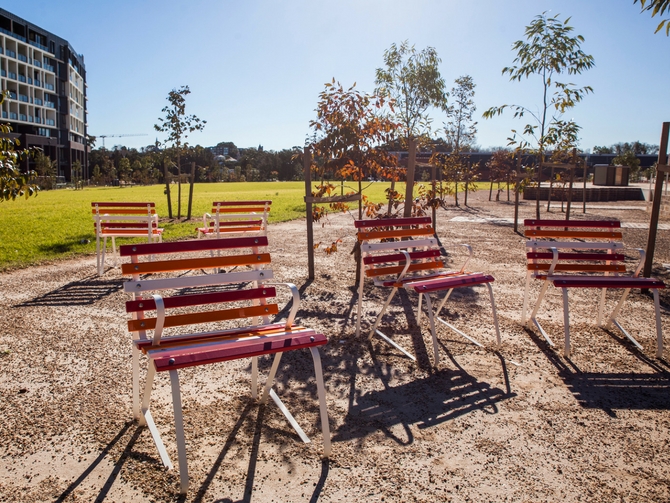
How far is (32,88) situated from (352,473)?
254 feet

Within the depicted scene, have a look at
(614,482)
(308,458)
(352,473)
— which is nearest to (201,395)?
(308,458)

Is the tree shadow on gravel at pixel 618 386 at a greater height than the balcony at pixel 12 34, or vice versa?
the balcony at pixel 12 34

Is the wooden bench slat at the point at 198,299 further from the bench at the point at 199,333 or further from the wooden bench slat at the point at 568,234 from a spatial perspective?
the wooden bench slat at the point at 568,234

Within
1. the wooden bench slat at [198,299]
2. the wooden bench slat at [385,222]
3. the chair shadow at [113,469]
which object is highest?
the wooden bench slat at [385,222]

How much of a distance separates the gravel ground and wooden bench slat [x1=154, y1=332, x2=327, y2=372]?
62 cm

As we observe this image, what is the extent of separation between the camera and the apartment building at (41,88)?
208ft

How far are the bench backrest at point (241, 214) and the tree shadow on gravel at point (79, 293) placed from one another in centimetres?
179

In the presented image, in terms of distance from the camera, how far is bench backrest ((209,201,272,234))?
29.8 feet

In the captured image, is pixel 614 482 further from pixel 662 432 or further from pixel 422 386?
pixel 422 386

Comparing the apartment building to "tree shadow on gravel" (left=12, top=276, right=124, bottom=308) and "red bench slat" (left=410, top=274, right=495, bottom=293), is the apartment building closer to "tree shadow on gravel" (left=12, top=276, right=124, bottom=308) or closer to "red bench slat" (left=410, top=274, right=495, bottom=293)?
"tree shadow on gravel" (left=12, top=276, right=124, bottom=308)

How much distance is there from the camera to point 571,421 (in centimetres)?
372

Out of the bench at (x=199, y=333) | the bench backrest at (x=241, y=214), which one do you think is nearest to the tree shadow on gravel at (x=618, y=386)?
the bench at (x=199, y=333)

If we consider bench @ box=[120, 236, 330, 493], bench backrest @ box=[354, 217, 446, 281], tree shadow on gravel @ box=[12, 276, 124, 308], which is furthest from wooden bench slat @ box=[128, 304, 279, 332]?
tree shadow on gravel @ box=[12, 276, 124, 308]

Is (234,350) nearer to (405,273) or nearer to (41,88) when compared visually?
(405,273)
